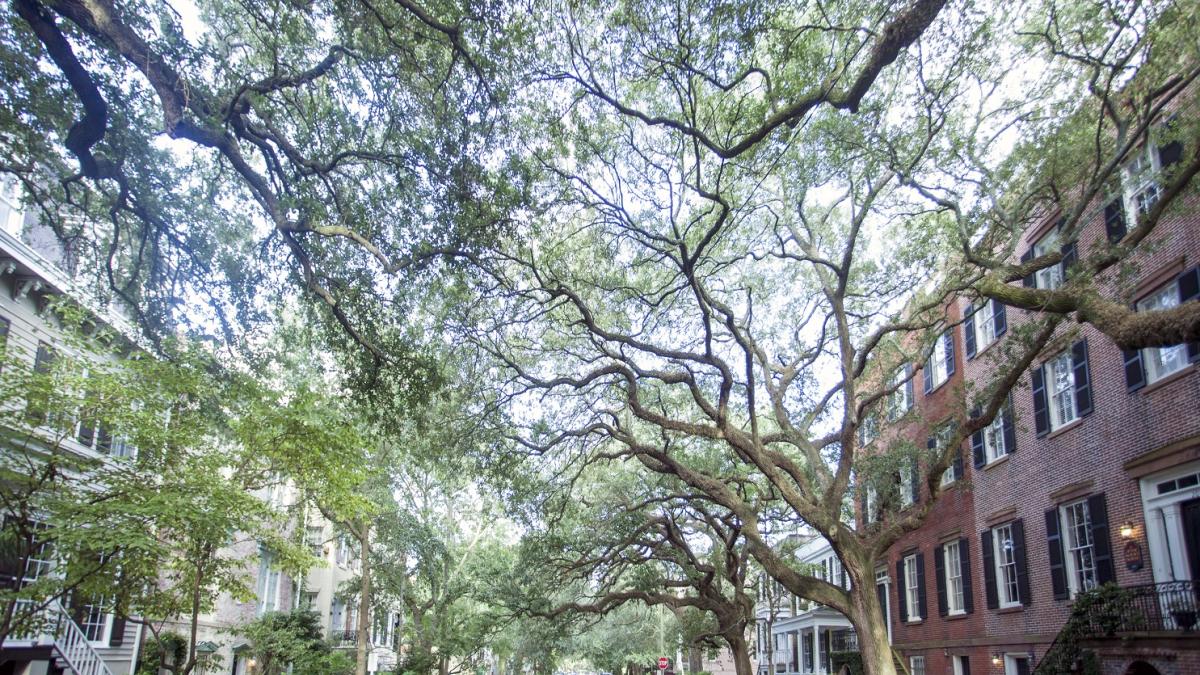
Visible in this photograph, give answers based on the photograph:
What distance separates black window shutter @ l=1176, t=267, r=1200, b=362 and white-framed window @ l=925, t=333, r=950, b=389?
10655mm

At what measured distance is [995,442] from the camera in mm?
21266

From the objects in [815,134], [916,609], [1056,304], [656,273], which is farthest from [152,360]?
[916,609]

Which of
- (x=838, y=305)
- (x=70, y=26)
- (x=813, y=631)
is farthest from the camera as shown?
(x=813, y=631)

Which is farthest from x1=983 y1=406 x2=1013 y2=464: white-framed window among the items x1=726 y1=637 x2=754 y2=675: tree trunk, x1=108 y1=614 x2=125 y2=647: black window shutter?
x1=108 y1=614 x2=125 y2=647: black window shutter

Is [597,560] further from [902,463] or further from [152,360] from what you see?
[152,360]

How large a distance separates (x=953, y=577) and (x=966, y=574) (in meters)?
1.53

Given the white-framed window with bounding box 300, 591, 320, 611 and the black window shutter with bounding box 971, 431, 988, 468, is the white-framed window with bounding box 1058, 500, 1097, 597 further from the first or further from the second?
the white-framed window with bounding box 300, 591, 320, 611

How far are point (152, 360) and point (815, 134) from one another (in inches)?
456

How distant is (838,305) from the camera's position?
15930 mm

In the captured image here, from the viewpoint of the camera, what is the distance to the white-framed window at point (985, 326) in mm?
21859

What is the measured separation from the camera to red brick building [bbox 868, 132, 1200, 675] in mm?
13859

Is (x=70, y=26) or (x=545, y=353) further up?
(x=70, y=26)

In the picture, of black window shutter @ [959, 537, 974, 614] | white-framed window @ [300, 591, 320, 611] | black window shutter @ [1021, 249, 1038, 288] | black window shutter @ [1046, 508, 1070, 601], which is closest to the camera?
black window shutter @ [1046, 508, 1070, 601]

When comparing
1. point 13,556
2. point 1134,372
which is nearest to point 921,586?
point 1134,372
